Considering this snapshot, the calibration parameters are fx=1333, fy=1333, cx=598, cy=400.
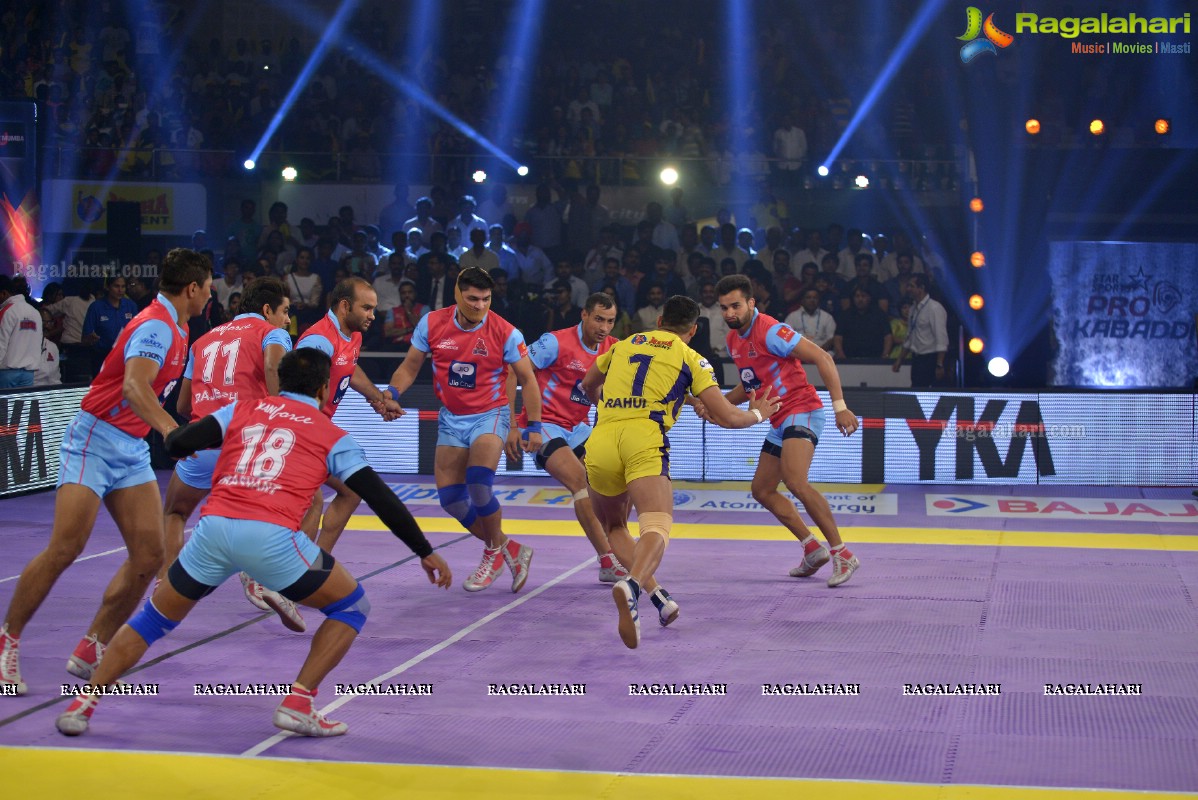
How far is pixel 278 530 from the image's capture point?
5520 mm

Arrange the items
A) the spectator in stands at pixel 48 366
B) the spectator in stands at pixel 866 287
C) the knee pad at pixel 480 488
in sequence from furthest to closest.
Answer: the spectator in stands at pixel 866 287 → the spectator in stands at pixel 48 366 → the knee pad at pixel 480 488

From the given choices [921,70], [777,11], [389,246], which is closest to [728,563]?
[389,246]

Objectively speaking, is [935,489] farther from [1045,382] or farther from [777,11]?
[777,11]

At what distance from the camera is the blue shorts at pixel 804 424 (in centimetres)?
952

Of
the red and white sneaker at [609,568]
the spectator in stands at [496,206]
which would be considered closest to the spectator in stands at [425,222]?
the spectator in stands at [496,206]

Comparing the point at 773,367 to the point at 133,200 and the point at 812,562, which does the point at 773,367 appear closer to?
the point at 812,562

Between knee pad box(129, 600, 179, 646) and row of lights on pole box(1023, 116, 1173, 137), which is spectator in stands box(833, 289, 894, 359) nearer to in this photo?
row of lights on pole box(1023, 116, 1173, 137)

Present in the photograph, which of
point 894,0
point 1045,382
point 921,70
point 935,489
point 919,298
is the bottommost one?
point 935,489

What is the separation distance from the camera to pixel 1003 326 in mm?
16375

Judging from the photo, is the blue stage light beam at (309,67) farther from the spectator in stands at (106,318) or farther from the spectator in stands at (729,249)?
the spectator in stands at (729,249)

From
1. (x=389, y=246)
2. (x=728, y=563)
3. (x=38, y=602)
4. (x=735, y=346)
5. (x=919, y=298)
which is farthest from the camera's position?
(x=389, y=246)

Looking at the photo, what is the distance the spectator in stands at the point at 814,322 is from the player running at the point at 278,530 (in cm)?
1101

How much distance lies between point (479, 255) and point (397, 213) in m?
2.80

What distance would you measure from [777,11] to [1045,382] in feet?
30.3
